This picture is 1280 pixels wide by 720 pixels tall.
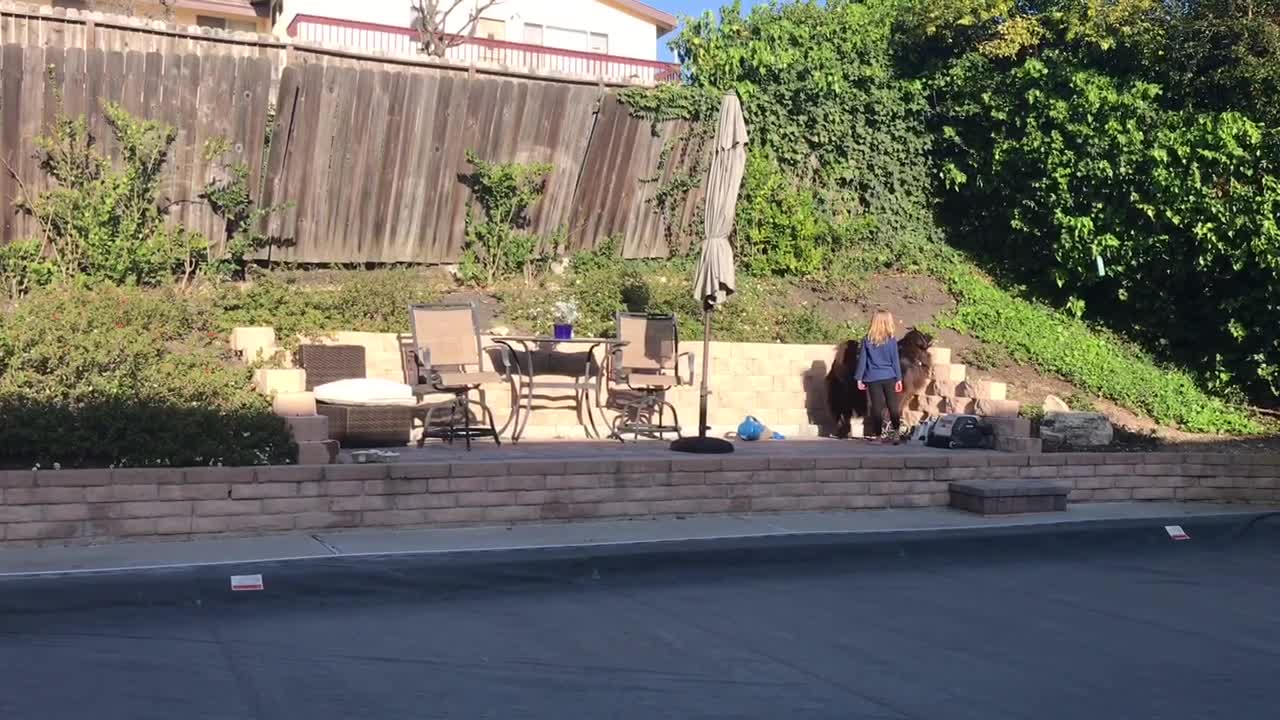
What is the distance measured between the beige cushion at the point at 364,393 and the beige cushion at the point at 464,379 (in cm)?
36

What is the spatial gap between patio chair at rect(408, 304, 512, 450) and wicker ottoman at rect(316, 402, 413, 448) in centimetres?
23

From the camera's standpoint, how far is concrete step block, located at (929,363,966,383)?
40.3 feet

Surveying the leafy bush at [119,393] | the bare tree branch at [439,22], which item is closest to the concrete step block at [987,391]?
the leafy bush at [119,393]

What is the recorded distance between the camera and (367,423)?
380 inches

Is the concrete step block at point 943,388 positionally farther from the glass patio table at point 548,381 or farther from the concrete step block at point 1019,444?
the glass patio table at point 548,381

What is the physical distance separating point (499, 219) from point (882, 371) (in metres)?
→ 4.69

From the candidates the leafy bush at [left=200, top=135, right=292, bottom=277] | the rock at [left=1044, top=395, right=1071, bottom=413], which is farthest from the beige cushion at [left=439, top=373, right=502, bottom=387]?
the rock at [left=1044, top=395, right=1071, bottom=413]

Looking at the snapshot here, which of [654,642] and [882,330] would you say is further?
[882,330]

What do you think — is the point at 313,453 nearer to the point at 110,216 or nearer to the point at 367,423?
the point at 367,423

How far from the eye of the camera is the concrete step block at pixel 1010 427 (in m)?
10.6

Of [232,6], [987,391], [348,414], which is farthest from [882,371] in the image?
[232,6]

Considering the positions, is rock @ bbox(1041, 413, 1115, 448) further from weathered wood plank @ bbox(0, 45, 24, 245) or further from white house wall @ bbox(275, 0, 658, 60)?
white house wall @ bbox(275, 0, 658, 60)

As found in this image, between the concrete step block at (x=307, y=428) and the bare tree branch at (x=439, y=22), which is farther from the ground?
the bare tree branch at (x=439, y=22)

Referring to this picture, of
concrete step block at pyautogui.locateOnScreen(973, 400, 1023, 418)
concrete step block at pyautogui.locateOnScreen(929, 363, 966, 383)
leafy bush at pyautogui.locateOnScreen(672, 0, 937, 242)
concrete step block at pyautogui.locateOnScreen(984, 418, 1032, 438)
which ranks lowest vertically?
concrete step block at pyautogui.locateOnScreen(984, 418, 1032, 438)
